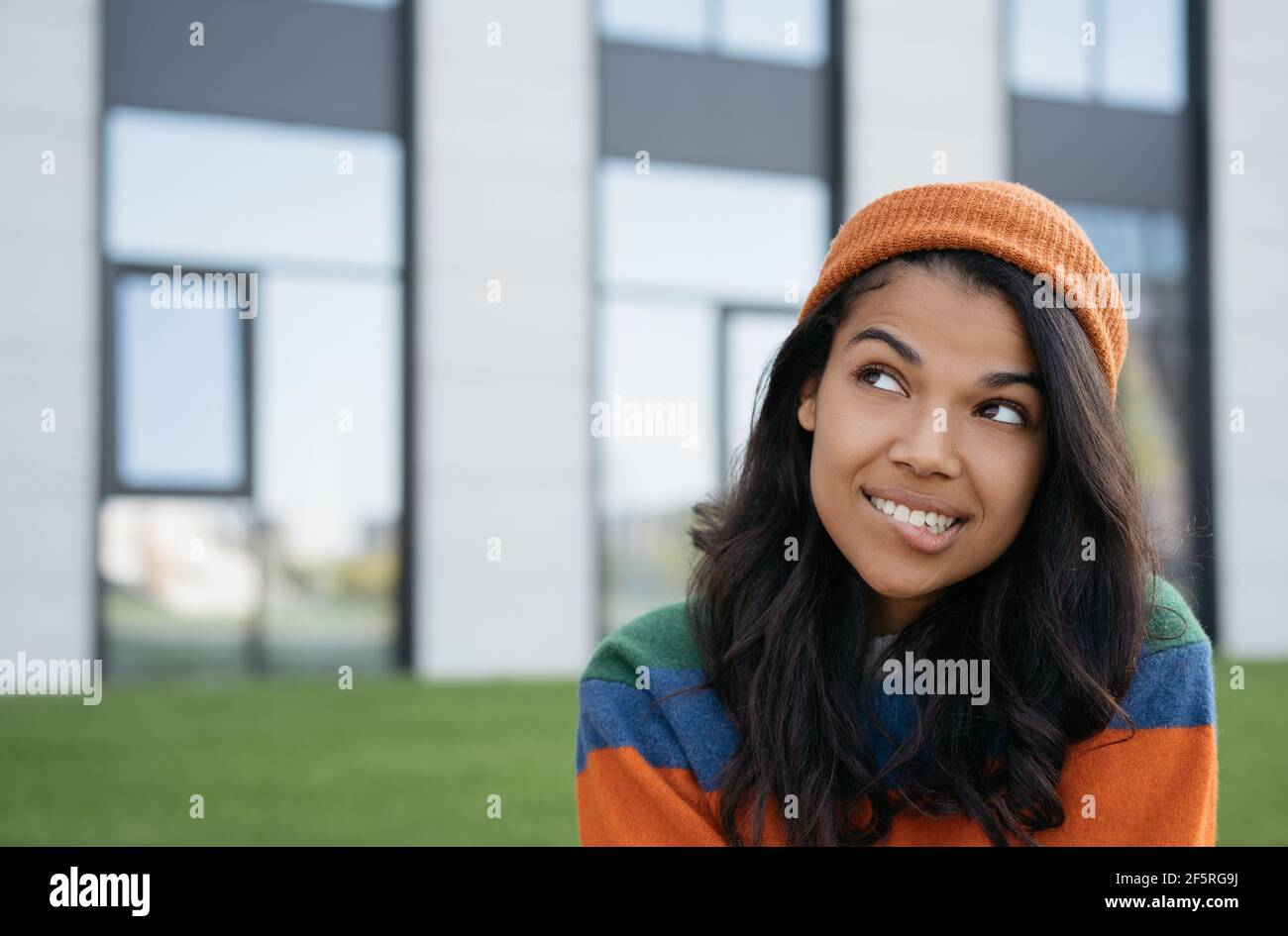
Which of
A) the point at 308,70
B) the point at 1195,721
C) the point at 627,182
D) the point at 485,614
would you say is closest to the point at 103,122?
the point at 308,70

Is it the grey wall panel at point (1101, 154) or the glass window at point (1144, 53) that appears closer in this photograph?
the grey wall panel at point (1101, 154)

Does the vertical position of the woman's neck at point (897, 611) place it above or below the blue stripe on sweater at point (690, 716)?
above

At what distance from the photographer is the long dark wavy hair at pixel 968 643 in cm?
153

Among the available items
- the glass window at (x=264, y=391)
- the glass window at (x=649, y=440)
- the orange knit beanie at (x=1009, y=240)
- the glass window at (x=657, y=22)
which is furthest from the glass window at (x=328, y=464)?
the orange knit beanie at (x=1009, y=240)

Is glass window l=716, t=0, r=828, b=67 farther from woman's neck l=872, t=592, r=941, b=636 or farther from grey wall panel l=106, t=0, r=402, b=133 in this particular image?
woman's neck l=872, t=592, r=941, b=636

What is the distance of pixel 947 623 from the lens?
5.57 feet

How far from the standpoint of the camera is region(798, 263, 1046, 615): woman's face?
150cm

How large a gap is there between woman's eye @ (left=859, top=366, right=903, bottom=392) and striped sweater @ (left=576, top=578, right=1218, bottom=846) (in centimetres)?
47

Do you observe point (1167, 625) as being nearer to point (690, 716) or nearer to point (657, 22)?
point (690, 716)

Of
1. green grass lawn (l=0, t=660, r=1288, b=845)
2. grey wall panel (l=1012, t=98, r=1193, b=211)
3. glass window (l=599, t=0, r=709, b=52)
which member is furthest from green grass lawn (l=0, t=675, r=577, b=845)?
grey wall panel (l=1012, t=98, r=1193, b=211)

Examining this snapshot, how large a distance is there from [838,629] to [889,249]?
0.56 metres

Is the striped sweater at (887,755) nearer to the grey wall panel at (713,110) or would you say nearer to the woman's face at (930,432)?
the woman's face at (930,432)

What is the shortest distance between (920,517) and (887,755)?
369 millimetres

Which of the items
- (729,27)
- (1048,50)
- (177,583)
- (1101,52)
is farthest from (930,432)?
(1101,52)
